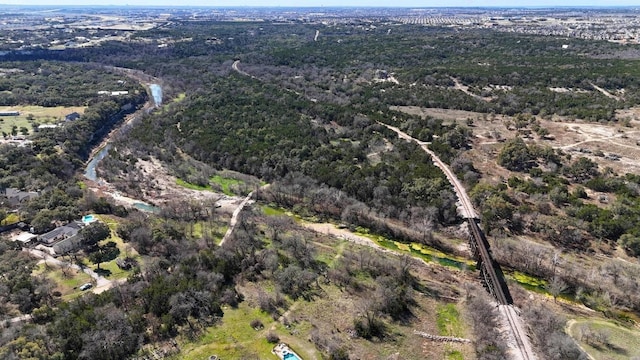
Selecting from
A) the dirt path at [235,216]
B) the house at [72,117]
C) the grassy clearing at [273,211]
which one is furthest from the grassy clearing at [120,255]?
the house at [72,117]

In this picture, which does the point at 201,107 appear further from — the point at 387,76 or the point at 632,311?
the point at 632,311

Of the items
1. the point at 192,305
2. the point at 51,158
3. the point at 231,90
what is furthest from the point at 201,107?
the point at 192,305

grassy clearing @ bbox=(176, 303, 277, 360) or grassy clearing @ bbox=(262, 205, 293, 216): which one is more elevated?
grassy clearing @ bbox=(262, 205, 293, 216)

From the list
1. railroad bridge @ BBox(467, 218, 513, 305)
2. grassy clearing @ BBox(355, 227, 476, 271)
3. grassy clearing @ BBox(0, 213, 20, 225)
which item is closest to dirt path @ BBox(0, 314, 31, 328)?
grassy clearing @ BBox(0, 213, 20, 225)

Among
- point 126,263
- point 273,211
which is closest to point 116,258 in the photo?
point 126,263

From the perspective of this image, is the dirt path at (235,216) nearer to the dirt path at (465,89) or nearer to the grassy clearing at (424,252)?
the grassy clearing at (424,252)

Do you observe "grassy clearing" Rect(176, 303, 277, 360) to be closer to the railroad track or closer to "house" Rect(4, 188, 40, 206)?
the railroad track

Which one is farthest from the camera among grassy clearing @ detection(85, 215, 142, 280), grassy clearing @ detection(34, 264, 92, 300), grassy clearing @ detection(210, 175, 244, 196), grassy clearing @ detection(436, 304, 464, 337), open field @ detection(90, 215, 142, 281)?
grassy clearing @ detection(210, 175, 244, 196)

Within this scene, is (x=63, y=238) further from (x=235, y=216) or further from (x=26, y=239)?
(x=235, y=216)
